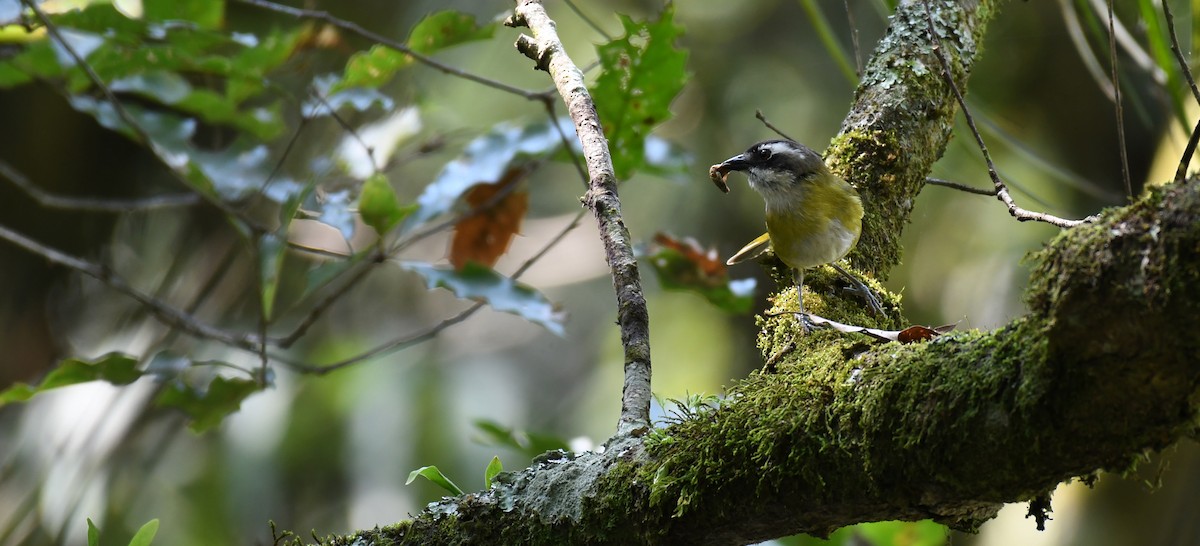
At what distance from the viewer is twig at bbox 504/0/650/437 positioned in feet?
5.22

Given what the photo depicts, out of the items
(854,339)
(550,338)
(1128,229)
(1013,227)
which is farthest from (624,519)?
(550,338)

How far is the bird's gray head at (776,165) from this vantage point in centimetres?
257

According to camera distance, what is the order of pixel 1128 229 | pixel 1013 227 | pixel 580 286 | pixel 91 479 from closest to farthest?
pixel 1128 229
pixel 91 479
pixel 1013 227
pixel 580 286

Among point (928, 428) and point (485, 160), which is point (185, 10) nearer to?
point (485, 160)

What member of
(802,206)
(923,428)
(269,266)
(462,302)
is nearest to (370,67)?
(269,266)

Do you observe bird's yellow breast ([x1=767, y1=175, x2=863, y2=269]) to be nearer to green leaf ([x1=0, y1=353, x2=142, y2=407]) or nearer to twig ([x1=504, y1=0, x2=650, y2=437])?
twig ([x1=504, y1=0, x2=650, y2=437])

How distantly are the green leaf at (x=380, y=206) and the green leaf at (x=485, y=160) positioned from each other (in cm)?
25

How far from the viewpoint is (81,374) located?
2746mm

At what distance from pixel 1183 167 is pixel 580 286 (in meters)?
6.93

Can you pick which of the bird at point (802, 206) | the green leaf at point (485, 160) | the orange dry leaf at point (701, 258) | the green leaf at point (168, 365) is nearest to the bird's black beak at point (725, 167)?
the bird at point (802, 206)

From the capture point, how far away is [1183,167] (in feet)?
4.16

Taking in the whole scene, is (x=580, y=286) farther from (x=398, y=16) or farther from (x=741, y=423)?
(x=741, y=423)

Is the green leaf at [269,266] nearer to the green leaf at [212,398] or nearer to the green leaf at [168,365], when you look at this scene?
the green leaf at [212,398]

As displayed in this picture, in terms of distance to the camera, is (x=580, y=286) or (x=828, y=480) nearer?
(x=828, y=480)
